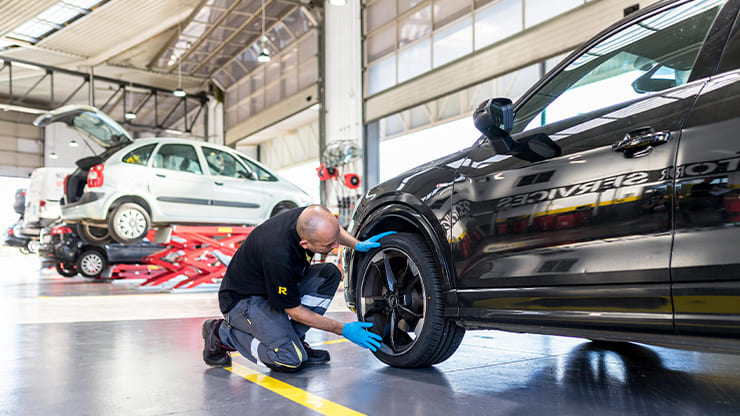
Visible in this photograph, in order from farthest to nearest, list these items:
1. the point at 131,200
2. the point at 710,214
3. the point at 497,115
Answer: the point at 131,200 → the point at 497,115 → the point at 710,214

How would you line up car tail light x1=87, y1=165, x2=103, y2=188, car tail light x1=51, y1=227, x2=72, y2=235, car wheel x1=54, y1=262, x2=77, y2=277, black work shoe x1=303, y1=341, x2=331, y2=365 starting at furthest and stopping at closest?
car wheel x1=54, y1=262, x2=77, y2=277 < car tail light x1=51, y1=227, x2=72, y2=235 < car tail light x1=87, y1=165, x2=103, y2=188 < black work shoe x1=303, y1=341, x2=331, y2=365

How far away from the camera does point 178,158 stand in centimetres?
851

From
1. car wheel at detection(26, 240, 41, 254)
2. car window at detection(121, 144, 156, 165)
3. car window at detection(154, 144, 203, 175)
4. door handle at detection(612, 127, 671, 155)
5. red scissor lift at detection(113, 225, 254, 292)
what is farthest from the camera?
car wheel at detection(26, 240, 41, 254)

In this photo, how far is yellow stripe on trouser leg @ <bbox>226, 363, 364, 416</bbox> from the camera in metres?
2.17

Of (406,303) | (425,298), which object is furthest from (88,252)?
(425,298)

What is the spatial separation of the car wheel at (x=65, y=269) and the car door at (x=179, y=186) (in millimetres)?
5176

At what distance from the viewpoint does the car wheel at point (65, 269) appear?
12.2 metres

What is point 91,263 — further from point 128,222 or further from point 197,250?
point 128,222

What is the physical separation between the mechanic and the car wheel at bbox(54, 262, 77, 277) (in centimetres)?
1062

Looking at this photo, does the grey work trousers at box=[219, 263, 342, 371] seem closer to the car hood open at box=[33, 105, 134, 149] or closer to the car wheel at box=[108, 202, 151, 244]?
the car wheel at box=[108, 202, 151, 244]

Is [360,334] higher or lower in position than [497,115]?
lower

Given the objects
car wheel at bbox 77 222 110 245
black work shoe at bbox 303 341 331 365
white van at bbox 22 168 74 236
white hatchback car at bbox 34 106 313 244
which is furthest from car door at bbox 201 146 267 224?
white van at bbox 22 168 74 236

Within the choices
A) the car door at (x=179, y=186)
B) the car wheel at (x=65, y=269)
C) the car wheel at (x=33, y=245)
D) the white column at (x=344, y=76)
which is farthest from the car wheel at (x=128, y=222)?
the car wheel at (x=33, y=245)

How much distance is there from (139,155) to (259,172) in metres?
1.86
